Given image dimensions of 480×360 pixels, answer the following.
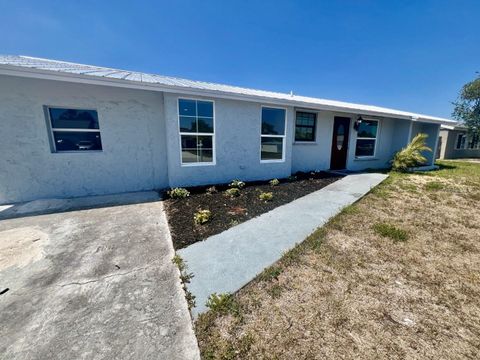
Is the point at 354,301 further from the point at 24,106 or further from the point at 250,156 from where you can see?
the point at 24,106

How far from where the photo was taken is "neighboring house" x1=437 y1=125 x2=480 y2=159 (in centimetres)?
1892

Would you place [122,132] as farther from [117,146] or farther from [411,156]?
[411,156]

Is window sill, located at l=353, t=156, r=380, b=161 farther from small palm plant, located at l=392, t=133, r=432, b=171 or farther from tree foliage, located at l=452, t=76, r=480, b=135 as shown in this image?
tree foliage, located at l=452, t=76, r=480, b=135

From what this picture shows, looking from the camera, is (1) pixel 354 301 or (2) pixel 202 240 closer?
(1) pixel 354 301

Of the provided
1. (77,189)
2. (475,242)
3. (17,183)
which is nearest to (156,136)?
(77,189)

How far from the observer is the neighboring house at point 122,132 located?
5234mm

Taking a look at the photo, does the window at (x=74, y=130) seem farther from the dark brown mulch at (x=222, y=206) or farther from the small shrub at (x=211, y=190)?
the small shrub at (x=211, y=190)

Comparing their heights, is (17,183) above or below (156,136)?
below

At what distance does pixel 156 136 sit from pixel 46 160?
2867 millimetres

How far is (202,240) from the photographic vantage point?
366cm

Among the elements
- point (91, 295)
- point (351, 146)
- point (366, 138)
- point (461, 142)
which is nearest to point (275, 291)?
point (91, 295)

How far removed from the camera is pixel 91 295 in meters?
2.43

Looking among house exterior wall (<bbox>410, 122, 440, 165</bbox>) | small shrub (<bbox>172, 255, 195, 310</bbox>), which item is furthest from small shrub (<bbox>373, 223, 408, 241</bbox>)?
house exterior wall (<bbox>410, 122, 440, 165</bbox>)

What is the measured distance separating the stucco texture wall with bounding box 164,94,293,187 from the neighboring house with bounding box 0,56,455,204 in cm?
3
